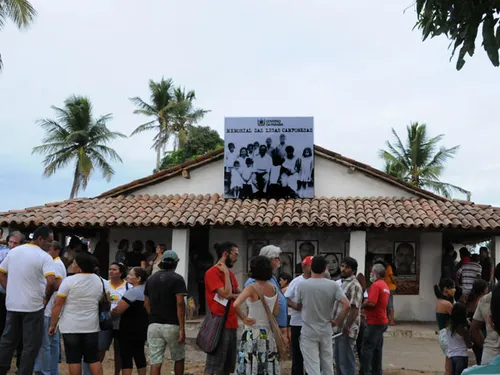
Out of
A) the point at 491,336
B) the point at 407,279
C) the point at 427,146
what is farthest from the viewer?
the point at 427,146

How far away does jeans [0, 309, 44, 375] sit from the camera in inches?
262

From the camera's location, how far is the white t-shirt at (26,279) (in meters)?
6.66

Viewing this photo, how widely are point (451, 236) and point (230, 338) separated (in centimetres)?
1207

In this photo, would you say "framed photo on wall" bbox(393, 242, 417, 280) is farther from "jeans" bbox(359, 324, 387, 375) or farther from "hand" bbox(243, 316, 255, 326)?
"hand" bbox(243, 316, 255, 326)

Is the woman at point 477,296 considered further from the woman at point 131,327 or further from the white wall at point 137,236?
the white wall at point 137,236

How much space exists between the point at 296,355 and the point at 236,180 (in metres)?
8.68

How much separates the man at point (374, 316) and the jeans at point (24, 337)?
4089 mm

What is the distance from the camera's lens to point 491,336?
5.51 meters

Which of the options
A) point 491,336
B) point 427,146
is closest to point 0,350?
point 491,336

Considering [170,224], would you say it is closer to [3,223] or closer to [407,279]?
[3,223]

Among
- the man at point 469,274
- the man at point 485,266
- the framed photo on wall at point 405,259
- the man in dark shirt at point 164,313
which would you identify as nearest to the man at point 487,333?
the man in dark shirt at point 164,313

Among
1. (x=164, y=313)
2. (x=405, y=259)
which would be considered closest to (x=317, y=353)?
(x=164, y=313)

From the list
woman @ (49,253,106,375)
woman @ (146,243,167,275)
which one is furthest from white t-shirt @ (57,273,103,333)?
woman @ (146,243,167,275)

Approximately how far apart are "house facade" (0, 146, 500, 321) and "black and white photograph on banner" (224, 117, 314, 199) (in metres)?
0.42
